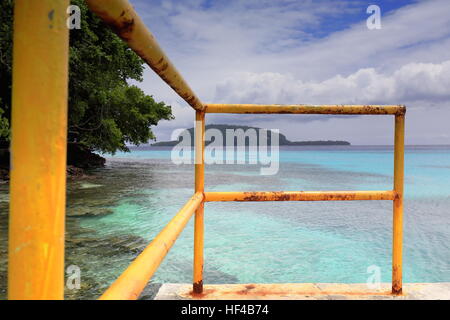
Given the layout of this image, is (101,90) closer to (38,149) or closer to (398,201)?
(398,201)

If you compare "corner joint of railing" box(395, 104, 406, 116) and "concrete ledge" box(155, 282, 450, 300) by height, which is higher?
"corner joint of railing" box(395, 104, 406, 116)

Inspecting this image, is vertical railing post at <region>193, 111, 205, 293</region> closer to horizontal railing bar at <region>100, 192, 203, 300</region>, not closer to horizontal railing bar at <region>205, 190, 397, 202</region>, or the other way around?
horizontal railing bar at <region>205, 190, 397, 202</region>

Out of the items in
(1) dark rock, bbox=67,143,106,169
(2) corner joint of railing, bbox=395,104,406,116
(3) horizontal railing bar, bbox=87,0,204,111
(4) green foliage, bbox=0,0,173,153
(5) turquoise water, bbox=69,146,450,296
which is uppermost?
(4) green foliage, bbox=0,0,173,153

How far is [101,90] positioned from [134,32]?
13889 millimetres

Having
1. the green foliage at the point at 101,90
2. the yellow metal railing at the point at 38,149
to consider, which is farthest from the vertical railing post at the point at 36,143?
the green foliage at the point at 101,90

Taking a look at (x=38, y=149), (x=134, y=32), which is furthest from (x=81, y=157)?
(x=38, y=149)

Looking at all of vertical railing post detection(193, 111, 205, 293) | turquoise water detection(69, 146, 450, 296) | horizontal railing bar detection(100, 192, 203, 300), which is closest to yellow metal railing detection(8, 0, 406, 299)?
horizontal railing bar detection(100, 192, 203, 300)

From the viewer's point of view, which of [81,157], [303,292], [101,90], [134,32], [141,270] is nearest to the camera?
[134,32]

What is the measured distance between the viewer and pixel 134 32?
0.62 meters

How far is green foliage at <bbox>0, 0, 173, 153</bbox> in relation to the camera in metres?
10.9

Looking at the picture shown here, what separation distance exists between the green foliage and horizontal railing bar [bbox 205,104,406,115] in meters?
7.58

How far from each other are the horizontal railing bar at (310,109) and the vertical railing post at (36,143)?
1.40 metres
